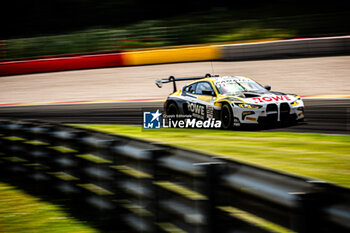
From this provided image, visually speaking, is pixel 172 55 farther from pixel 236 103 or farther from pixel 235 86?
pixel 236 103

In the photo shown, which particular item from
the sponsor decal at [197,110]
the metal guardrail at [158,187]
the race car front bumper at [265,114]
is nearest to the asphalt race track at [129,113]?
the race car front bumper at [265,114]

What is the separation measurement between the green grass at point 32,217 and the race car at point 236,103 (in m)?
5.20

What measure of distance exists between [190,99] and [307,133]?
2826 millimetres

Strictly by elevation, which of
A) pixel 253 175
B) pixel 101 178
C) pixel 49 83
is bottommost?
pixel 101 178

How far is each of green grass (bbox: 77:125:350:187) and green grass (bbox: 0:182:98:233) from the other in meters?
3.21

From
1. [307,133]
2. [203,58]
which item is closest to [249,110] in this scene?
[307,133]

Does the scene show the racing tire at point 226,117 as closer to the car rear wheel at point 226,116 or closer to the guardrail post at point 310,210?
the car rear wheel at point 226,116

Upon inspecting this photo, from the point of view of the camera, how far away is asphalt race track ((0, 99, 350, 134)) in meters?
10.3

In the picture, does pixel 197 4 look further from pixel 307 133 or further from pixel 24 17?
pixel 307 133

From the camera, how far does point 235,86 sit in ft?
34.8

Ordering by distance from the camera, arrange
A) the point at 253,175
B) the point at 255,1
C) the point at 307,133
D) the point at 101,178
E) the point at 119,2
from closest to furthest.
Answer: the point at 253,175 → the point at 101,178 → the point at 307,133 → the point at 255,1 → the point at 119,2

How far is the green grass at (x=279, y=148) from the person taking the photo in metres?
6.62

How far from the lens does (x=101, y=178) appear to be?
183 inches

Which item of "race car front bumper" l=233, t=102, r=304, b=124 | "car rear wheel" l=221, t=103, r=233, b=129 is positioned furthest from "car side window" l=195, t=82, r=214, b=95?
"race car front bumper" l=233, t=102, r=304, b=124
